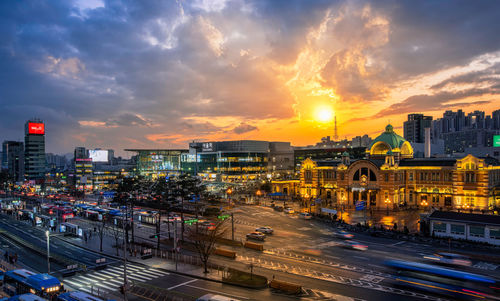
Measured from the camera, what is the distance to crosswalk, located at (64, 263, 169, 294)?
37406mm

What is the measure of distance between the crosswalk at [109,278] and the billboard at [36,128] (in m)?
187

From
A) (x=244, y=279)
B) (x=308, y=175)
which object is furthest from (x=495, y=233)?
(x=308, y=175)

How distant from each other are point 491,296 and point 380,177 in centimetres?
6224

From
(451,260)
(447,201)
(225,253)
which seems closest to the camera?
(451,260)

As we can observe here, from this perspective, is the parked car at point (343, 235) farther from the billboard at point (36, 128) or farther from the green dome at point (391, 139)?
the billboard at point (36, 128)

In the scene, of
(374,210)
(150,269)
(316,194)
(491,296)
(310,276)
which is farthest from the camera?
(316,194)

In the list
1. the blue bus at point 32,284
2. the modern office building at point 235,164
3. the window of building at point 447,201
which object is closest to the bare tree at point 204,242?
the blue bus at point 32,284

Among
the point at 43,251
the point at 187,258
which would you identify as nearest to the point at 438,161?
the point at 187,258

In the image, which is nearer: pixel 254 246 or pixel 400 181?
pixel 254 246

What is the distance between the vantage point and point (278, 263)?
1726 inches

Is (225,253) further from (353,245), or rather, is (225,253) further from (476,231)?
(476,231)

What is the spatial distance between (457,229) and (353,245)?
1998cm

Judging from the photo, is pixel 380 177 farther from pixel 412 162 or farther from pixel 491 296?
pixel 491 296

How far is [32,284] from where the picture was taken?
3334cm
